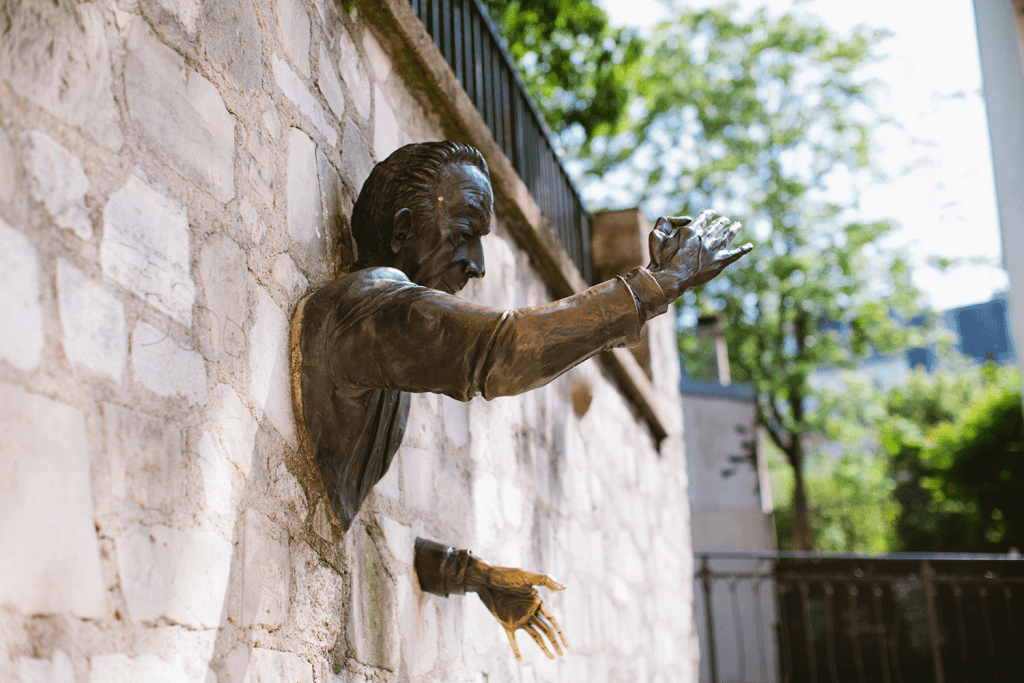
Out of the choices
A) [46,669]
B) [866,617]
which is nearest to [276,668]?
[46,669]

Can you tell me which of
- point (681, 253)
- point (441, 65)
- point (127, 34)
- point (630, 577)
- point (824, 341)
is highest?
point (824, 341)

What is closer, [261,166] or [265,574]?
[265,574]

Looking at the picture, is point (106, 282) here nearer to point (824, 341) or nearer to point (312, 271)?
point (312, 271)

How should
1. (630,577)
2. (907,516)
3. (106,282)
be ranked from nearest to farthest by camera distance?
(106,282), (630,577), (907,516)

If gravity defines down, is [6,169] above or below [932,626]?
above

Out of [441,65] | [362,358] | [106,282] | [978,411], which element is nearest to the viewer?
[106,282]

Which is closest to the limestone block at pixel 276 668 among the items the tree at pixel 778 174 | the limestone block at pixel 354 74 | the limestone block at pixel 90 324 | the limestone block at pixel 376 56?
the limestone block at pixel 90 324

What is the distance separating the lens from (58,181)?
3.97ft

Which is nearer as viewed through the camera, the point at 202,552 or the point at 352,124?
the point at 202,552

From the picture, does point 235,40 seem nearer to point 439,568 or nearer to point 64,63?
point 64,63

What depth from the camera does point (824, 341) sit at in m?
16.0

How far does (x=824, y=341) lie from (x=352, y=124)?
15098 mm

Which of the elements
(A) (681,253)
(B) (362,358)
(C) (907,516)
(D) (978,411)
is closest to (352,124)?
(B) (362,358)

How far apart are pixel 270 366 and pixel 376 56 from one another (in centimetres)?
108
